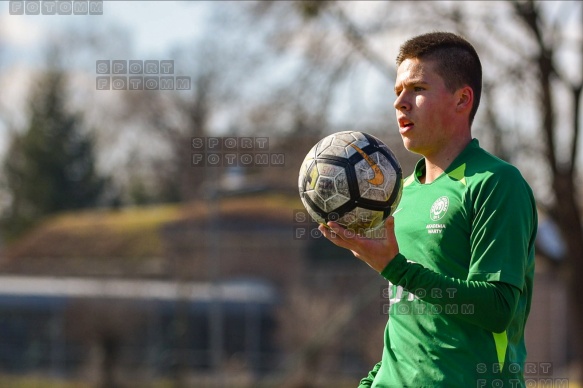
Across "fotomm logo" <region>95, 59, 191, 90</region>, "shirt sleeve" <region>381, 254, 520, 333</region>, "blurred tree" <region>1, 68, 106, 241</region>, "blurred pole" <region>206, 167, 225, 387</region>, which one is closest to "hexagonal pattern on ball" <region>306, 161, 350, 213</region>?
"shirt sleeve" <region>381, 254, 520, 333</region>

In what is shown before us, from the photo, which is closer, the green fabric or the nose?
the green fabric

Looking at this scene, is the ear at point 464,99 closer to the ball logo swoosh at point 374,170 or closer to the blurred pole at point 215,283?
the ball logo swoosh at point 374,170

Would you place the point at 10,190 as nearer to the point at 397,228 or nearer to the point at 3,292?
the point at 3,292

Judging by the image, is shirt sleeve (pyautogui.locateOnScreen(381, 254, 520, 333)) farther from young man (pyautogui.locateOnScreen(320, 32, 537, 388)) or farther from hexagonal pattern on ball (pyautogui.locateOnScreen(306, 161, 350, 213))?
hexagonal pattern on ball (pyautogui.locateOnScreen(306, 161, 350, 213))

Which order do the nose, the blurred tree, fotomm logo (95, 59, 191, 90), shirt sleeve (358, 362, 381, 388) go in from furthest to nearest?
the blurred tree
fotomm logo (95, 59, 191, 90)
shirt sleeve (358, 362, 381, 388)
the nose

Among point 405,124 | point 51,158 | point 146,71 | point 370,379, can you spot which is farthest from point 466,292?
point 51,158

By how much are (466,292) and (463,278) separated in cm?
23

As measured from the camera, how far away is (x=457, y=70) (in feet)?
14.4

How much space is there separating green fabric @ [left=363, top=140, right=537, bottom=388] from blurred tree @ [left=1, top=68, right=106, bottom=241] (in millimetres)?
36803

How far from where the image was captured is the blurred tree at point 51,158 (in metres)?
40.7

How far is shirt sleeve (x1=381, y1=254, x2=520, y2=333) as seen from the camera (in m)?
3.93

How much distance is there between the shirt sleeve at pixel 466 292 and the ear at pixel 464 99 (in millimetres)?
780

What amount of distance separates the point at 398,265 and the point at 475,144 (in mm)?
753

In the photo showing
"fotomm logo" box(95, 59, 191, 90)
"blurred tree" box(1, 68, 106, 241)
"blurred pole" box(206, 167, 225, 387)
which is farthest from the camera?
"blurred tree" box(1, 68, 106, 241)
